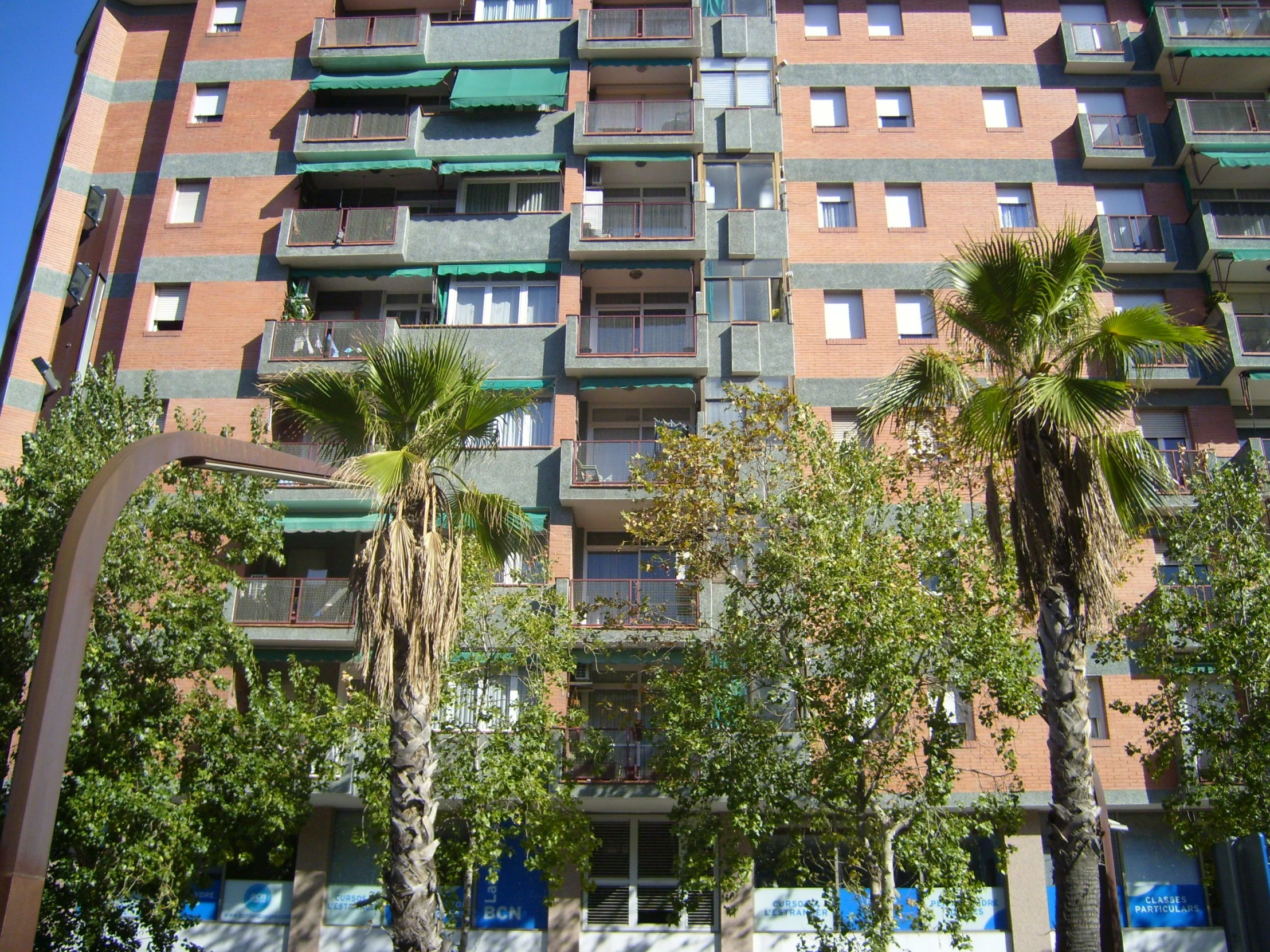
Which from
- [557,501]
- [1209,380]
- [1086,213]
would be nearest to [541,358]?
[557,501]

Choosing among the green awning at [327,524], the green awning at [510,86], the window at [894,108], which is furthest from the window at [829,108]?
the green awning at [327,524]

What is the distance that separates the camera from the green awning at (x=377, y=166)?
2691cm

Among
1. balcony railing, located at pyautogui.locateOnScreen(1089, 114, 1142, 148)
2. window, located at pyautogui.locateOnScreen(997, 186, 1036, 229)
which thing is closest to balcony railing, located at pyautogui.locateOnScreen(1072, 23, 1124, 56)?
balcony railing, located at pyautogui.locateOnScreen(1089, 114, 1142, 148)

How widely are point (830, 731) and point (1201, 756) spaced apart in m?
11.0

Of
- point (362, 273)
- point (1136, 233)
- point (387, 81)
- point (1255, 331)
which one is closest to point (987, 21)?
point (1136, 233)

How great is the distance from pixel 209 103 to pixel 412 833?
77.5ft

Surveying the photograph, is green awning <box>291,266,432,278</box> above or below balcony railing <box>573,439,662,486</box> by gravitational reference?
above

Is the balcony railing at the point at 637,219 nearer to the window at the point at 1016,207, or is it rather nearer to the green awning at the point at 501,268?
the green awning at the point at 501,268

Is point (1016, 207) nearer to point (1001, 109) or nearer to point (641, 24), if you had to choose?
point (1001, 109)

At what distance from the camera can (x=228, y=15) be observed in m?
30.1

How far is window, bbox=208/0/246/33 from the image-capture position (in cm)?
2991

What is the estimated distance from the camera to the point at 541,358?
25.4 m

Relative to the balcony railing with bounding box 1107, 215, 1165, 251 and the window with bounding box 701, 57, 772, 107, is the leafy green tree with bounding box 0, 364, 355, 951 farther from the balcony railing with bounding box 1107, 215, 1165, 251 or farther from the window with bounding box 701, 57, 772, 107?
the balcony railing with bounding box 1107, 215, 1165, 251

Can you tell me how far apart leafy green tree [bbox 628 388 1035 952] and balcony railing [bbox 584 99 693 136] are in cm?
1123
